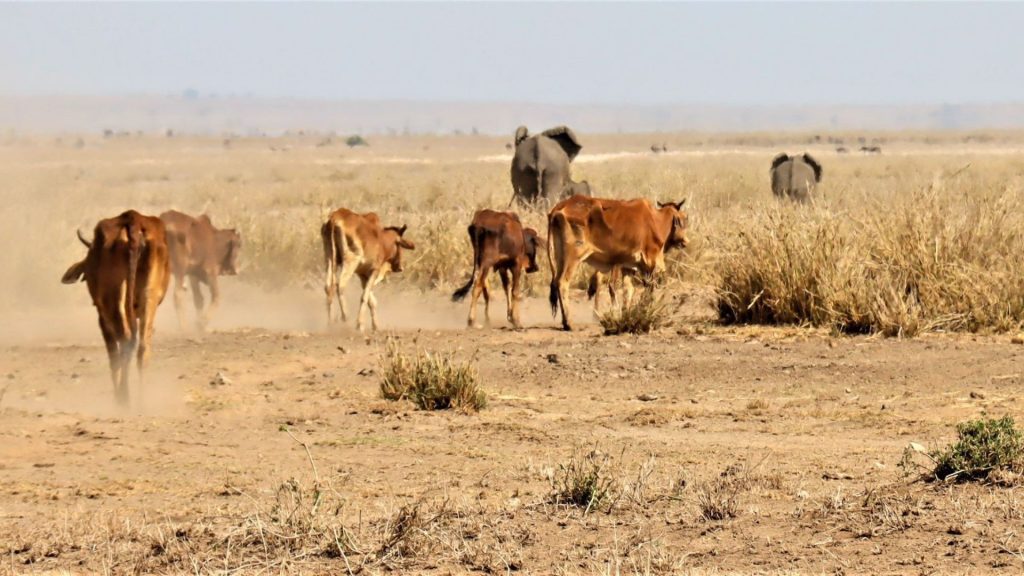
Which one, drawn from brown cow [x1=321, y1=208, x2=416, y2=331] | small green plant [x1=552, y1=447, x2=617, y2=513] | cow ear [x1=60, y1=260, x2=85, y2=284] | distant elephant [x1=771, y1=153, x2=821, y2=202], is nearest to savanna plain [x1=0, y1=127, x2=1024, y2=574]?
small green plant [x1=552, y1=447, x2=617, y2=513]

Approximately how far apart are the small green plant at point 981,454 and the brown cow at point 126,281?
6.09 metres

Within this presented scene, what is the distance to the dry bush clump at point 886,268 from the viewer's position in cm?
1452

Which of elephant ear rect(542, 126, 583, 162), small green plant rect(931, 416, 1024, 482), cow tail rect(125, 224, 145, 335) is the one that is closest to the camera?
small green plant rect(931, 416, 1024, 482)

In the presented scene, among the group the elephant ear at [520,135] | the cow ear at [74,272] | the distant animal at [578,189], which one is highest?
the elephant ear at [520,135]

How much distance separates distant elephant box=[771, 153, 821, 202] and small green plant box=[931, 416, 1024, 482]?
796 inches

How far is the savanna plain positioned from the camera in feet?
22.8

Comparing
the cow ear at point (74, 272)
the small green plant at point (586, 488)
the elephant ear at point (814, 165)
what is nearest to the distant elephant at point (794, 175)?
the elephant ear at point (814, 165)

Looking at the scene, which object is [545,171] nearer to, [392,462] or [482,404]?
[482,404]

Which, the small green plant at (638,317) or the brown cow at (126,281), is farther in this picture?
the small green plant at (638,317)

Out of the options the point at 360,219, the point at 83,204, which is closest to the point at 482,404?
the point at 360,219

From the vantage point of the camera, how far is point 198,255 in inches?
683

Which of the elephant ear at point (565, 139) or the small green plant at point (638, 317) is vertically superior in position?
the elephant ear at point (565, 139)

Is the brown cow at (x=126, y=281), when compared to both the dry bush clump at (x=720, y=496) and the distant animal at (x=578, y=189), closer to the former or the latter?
the dry bush clump at (x=720, y=496)

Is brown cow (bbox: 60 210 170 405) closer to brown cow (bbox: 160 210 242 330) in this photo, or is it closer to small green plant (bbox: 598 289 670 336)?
brown cow (bbox: 160 210 242 330)
